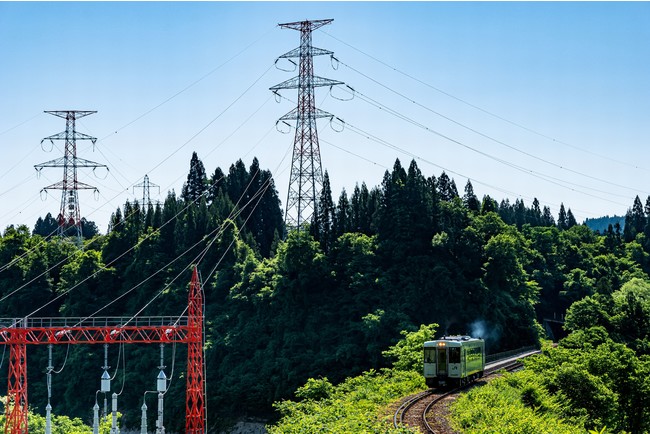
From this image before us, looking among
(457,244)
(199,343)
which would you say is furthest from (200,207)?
(199,343)

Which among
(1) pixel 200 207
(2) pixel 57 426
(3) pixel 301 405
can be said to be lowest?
(2) pixel 57 426

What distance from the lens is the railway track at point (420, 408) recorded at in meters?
32.2

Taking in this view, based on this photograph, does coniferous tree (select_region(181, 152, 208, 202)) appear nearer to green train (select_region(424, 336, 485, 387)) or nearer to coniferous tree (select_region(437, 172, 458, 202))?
coniferous tree (select_region(437, 172, 458, 202))

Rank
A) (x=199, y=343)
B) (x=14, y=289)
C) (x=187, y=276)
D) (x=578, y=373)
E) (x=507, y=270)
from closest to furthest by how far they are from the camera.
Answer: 1. (x=578, y=373)
2. (x=199, y=343)
3. (x=507, y=270)
4. (x=187, y=276)
5. (x=14, y=289)

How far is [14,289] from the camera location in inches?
4011

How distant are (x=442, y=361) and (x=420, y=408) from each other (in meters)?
7.00

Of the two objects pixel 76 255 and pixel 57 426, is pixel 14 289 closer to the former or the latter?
pixel 76 255

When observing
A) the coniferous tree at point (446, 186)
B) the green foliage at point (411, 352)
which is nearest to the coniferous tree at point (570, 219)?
the coniferous tree at point (446, 186)

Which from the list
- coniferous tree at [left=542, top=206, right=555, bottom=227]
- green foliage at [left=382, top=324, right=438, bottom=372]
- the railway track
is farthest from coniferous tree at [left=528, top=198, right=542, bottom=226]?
the railway track

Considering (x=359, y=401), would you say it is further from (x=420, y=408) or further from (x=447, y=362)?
(x=447, y=362)

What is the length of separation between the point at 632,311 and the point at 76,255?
69.2 meters

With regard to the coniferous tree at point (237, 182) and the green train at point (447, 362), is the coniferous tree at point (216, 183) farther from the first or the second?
the green train at point (447, 362)

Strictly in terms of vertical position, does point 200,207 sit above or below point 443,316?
above

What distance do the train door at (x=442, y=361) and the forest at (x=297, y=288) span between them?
23924 mm
